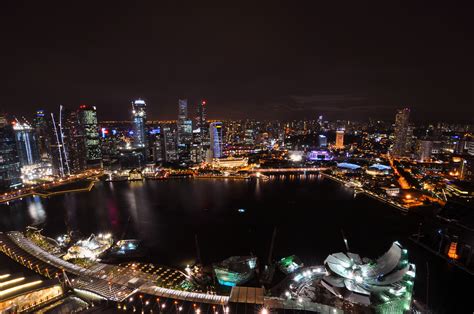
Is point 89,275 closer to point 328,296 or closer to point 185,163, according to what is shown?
point 328,296

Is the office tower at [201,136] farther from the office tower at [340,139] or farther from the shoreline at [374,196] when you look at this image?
the office tower at [340,139]

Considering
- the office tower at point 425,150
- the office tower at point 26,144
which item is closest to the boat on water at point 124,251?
the office tower at point 26,144

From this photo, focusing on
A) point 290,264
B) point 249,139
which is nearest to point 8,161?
point 290,264

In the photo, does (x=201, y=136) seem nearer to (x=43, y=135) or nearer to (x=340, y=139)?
(x=43, y=135)

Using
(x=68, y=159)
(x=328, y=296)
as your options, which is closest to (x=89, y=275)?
(x=328, y=296)

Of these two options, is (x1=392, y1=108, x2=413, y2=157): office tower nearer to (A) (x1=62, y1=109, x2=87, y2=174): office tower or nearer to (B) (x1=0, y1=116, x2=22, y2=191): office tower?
(A) (x1=62, y1=109, x2=87, y2=174): office tower

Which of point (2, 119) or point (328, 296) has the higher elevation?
point (2, 119)

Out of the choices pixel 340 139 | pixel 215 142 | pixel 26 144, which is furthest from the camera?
pixel 340 139
